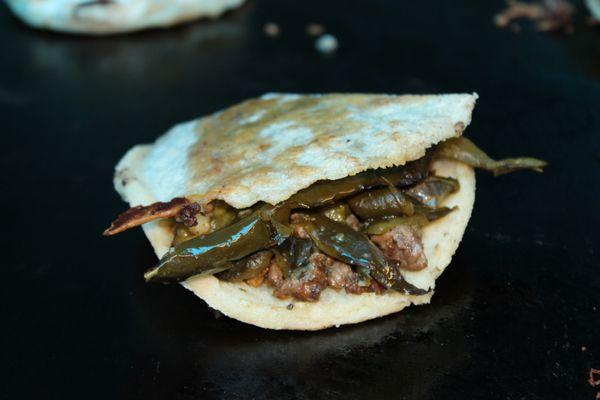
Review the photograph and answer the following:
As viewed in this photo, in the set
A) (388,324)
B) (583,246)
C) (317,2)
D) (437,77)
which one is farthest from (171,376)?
(317,2)

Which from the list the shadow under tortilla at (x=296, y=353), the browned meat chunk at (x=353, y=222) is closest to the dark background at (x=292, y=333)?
the shadow under tortilla at (x=296, y=353)

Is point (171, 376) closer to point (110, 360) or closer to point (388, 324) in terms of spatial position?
point (110, 360)

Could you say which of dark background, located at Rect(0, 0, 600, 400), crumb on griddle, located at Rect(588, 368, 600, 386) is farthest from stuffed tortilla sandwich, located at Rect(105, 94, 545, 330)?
crumb on griddle, located at Rect(588, 368, 600, 386)

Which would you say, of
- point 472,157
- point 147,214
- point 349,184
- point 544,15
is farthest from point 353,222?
point 544,15

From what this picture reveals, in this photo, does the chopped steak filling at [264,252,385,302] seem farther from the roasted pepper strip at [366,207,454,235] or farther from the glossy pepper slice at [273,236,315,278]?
the roasted pepper strip at [366,207,454,235]

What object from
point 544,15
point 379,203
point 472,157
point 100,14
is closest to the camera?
point 379,203

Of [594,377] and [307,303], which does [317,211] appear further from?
[594,377]

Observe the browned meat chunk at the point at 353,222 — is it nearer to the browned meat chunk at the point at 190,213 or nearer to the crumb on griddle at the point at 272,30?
the browned meat chunk at the point at 190,213
